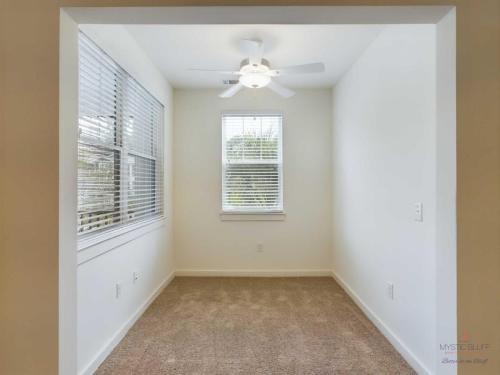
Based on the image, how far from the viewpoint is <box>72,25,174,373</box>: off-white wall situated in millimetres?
1761

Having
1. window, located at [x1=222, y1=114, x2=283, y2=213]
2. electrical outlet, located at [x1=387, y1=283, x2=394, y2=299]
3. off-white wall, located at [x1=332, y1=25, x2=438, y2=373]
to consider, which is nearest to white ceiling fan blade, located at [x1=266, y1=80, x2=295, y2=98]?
off-white wall, located at [x1=332, y1=25, x2=438, y2=373]

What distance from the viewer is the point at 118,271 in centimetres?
220

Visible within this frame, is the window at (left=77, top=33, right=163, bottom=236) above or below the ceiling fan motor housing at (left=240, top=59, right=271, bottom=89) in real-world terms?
below

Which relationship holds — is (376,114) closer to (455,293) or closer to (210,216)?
(455,293)

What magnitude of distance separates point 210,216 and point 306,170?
1482mm

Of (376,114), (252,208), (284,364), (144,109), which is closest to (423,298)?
(284,364)

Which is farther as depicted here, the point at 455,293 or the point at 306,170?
the point at 306,170

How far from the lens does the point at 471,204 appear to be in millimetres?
1204

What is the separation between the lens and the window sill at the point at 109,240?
5.65 ft

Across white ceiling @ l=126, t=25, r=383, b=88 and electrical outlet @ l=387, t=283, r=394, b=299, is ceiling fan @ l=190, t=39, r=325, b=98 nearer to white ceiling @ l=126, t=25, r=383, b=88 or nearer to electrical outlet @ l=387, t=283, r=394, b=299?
white ceiling @ l=126, t=25, r=383, b=88

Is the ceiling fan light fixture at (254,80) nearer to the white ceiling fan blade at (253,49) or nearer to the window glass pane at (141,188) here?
the white ceiling fan blade at (253,49)

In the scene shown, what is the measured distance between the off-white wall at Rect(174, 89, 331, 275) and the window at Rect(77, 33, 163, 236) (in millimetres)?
686

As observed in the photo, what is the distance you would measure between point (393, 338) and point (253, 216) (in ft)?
6.88

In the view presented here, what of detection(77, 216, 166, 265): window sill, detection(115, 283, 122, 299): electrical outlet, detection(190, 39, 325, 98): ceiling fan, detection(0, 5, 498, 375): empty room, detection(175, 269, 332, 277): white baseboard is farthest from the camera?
detection(175, 269, 332, 277): white baseboard
